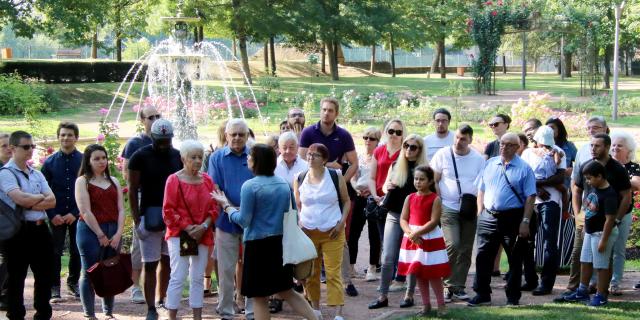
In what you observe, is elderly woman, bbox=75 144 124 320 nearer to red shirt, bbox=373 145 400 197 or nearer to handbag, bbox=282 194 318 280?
handbag, bbox=282 194 318 280

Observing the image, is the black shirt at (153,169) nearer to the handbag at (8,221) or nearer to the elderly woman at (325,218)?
the handbag at (8,221)

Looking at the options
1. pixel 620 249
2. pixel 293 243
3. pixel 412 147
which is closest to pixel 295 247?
pixel 293 243

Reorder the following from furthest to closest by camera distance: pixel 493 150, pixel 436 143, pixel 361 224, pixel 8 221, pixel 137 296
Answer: pixel 361 224 → pixel 493 150 → pixel 436 143 → pixel 137 296 → pixel 8 221

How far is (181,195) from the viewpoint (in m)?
6.98

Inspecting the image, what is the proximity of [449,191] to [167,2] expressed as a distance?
117 feet

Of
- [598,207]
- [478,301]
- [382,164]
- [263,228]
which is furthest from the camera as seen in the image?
[382,164]

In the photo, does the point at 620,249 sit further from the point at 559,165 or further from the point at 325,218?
the point at 325,218

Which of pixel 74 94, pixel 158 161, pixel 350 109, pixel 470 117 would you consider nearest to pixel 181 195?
pixel 158 161

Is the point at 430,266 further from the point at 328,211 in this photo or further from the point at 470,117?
the point at 470,117

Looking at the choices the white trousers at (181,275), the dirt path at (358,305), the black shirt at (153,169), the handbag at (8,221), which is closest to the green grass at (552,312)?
the dirt path at (358,305)

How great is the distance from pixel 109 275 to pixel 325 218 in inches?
71.8

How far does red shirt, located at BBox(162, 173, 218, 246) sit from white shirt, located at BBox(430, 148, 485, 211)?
239 centimetres

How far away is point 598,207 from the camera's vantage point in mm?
7805

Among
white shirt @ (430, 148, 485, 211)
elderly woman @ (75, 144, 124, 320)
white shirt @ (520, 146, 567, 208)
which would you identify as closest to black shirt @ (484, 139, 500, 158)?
white shirt @ (520, 146, 567, 208)
